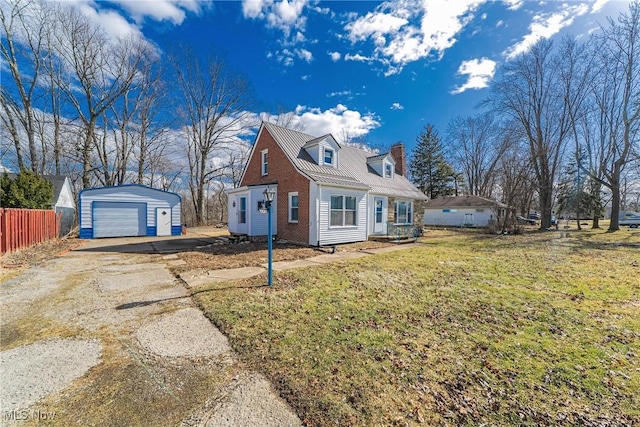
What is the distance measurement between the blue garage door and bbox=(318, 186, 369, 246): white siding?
502 inches

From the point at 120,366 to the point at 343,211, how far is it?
10.7 meters

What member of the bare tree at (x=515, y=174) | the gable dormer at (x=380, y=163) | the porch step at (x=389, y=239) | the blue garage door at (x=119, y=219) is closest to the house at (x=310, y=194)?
the porch step at (x=389, y=239)

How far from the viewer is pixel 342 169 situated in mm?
14891

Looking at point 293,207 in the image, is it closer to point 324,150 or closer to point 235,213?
point 324,150

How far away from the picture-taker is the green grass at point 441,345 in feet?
7.95

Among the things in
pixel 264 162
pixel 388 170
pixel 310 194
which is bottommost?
pixel 310 194

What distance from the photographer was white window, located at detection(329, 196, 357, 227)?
1250 centimetres

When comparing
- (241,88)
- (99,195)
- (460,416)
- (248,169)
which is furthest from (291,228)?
(241,88)

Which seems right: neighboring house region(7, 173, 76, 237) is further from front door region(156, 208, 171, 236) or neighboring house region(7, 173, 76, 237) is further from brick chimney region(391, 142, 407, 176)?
brick chimney region(391, 142, 407, 176)

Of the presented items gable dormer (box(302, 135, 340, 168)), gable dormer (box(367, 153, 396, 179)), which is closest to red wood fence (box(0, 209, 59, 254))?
gable dormer (box(302, 135, 340, 168))

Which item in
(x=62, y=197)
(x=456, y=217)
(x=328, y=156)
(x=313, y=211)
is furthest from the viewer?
(x=456, y=217)

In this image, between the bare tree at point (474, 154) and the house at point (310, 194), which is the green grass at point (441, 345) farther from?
the bare tree at point (474, 154)

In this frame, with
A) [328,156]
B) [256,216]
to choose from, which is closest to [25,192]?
[256,216]

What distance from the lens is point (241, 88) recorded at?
28.0m
